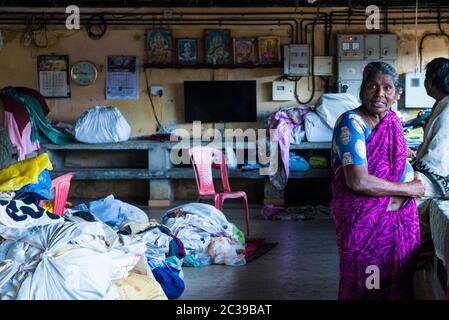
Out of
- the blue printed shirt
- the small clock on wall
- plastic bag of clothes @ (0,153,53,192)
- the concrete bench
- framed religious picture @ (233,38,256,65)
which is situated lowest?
the concrete bench

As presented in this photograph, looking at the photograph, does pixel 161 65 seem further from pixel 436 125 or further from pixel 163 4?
pixel 436 125

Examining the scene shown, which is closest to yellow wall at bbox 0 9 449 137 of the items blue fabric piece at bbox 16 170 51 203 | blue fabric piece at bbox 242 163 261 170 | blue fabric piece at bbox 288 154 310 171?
blue fabric piece at bbox 242 163 261 170

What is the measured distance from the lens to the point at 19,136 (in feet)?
22.6

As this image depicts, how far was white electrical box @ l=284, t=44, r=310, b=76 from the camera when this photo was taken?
31.6 ft

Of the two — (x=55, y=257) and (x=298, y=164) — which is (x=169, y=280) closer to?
(x=55, y=257)

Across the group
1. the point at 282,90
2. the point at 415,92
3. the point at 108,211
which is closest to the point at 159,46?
the point at 282,90

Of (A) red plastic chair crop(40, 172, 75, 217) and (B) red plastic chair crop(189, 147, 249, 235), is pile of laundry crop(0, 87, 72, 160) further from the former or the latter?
(B) red plastic chair crop(189, 147, 249, 235)

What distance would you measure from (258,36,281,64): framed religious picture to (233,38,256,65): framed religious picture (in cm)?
12

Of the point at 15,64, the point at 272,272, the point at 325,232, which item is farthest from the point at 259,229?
the point at 15,64

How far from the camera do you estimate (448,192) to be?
13.7 feet

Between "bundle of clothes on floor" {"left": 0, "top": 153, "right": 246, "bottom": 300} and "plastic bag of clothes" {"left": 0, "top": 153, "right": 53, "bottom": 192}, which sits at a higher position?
"plastic bag of clothes" {"left": 0, "top": 153, "right": 53, "bottom": 192}

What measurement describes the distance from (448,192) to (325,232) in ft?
10.6

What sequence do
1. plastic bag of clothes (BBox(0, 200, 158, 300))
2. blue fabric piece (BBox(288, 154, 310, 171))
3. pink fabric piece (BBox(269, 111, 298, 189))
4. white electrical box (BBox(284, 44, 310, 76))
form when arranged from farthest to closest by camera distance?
white electrical box (BBox(284, 44, 310, 76)) → blue fabric piece (BBox(288, 154, 310, 171)) → pink fabric piece (BBox(269, 111, 298, 189)) → plastic bag of clothes (BBox(0, 200, 158, 300))

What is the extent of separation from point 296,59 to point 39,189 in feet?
20.7
